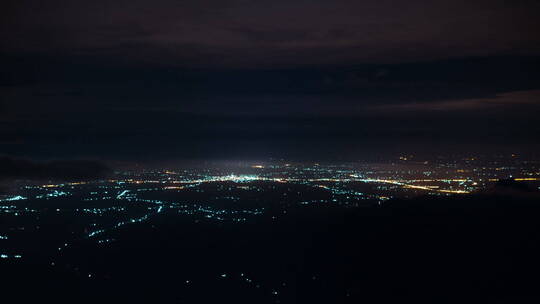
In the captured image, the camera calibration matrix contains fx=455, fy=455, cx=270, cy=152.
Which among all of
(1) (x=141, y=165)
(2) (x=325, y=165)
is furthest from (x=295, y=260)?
(1) (x=141, y=165)

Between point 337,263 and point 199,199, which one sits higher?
point 199,199

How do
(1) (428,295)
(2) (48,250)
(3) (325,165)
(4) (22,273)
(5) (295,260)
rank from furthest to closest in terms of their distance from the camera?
(3) (325,165), (2) (48,250), (5) (295,260), (4) (22,273), (1) (428,295)

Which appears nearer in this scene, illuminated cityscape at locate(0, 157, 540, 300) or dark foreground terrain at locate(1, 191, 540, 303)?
dark foreground terrain at locate(1, 191, 540, 303)

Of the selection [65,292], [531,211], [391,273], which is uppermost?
[531,211]

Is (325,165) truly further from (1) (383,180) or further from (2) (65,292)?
(2) (65,292)

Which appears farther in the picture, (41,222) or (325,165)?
(325,165)

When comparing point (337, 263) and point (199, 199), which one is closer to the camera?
point (337, 263)

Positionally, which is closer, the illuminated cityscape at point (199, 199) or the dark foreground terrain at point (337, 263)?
the dark foreground terrain at point (337, 263)

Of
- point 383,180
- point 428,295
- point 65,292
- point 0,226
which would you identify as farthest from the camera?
point 383,180
